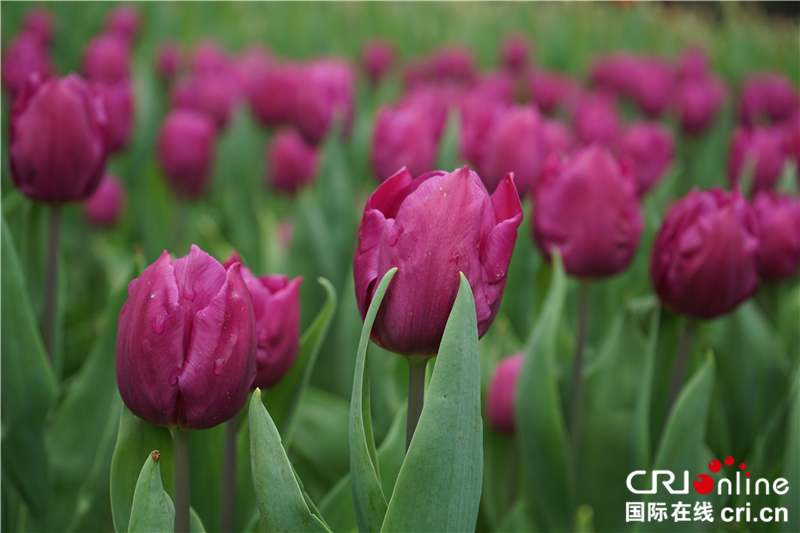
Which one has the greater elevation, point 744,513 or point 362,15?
point 362,15

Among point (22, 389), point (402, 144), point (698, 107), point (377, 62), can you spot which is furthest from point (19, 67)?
point (698, 107)

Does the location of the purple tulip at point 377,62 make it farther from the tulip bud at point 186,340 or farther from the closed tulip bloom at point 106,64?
the tulip bud at point 186,340

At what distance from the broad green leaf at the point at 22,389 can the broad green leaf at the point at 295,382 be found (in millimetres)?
318

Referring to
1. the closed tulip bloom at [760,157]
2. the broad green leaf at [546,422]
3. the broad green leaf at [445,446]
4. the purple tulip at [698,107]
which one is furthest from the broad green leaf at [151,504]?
the purple tulip at [698,107]

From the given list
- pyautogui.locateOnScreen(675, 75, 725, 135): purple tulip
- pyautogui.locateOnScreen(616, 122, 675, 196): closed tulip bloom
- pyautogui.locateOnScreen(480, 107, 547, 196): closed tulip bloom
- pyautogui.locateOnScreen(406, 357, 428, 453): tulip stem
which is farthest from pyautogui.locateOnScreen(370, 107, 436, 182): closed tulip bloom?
pyautogui.locateOnScreen(675, 75, 725, 135): purple tulip

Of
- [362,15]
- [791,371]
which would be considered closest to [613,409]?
[791,371]

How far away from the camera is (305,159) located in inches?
75.3

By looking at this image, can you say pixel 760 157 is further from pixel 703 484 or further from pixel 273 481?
pixel 273 481

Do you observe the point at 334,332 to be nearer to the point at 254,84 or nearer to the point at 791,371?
the point at 791,371

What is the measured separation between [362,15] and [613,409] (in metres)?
4.22

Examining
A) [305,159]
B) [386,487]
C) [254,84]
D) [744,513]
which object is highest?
[254,84]

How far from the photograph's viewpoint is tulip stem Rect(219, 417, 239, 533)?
750 mm

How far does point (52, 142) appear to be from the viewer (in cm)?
95

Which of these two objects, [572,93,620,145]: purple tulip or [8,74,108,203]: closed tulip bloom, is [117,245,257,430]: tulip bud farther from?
[572,93,620,145]: purple tulip
